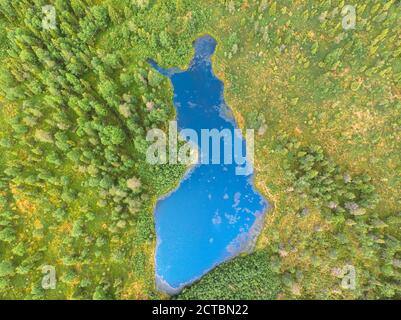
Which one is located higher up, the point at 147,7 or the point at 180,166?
the point at 147,7

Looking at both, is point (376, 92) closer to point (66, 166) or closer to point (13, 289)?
point (66, 166)

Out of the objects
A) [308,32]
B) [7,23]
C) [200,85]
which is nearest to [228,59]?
[200,85]

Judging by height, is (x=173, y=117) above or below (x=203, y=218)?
above
